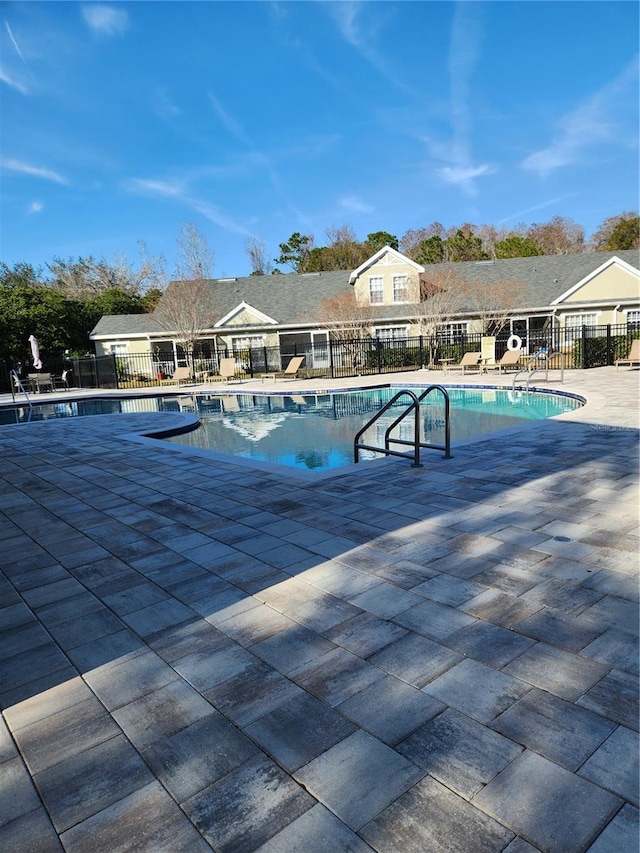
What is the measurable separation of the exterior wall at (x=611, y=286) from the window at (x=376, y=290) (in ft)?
27.7

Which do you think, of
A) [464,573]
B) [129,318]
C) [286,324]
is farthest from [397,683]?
[129,318]

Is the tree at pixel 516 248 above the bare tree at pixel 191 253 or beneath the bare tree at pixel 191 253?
above

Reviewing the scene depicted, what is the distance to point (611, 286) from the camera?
23.6m

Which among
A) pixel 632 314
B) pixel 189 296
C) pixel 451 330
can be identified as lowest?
pixel 451 330

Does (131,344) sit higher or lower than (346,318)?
lower

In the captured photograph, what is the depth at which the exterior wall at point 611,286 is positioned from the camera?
23.5 m

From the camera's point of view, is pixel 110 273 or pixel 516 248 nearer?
pixel 516 248

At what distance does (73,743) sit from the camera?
2.02m

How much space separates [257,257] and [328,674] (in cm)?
4656

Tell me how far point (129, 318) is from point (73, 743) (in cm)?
2924

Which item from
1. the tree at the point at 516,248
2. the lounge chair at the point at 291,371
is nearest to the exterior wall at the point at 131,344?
the lounge chair at the point at 291,371

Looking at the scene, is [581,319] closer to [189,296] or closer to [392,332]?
[392,332]

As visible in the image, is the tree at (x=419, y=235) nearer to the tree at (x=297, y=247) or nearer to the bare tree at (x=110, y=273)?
the tree at (x=297, y=247)

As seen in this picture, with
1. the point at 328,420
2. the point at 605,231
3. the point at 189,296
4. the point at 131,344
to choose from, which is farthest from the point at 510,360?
the point at 605,231
